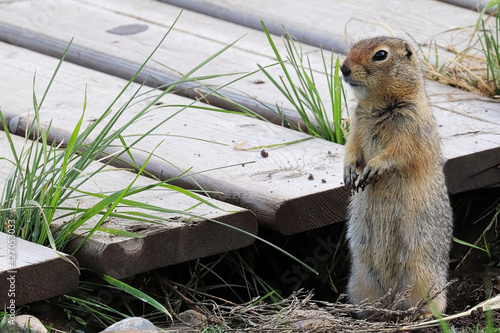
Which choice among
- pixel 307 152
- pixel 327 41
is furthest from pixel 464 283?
pixel 327 41

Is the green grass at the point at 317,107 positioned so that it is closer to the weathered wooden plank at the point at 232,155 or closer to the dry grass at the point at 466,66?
the weathered wooden plank at the point at 232,155

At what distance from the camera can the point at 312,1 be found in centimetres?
606

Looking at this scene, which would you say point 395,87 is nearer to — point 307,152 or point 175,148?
point 307,152

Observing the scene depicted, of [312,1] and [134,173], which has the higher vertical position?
[312,1]

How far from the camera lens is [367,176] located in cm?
355

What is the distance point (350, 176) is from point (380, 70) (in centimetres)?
45

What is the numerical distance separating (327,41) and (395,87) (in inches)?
71.5

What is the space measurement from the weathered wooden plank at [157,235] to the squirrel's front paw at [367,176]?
0.45 metres

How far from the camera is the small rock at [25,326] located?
9.18ft

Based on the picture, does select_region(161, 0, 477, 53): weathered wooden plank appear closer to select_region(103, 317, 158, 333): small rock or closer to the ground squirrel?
the ground squirrel

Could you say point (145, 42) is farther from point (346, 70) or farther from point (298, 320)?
point (298, 320)

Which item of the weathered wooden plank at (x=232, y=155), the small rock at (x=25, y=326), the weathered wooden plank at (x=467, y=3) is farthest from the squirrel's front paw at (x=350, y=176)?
the weathered wooden plank at (x=467, y=3)

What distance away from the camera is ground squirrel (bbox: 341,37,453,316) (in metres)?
3.58

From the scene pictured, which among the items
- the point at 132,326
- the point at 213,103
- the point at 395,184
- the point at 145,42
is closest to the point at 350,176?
the point at 395,184
